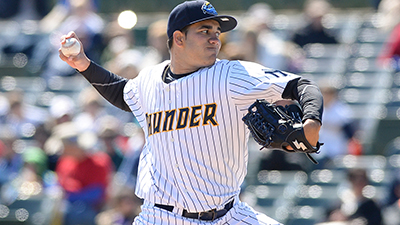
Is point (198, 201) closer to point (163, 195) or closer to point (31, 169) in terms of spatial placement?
point (163, 195)

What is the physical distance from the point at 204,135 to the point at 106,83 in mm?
779

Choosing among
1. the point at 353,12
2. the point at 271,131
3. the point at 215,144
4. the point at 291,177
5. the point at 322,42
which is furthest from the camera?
the point at 353,12

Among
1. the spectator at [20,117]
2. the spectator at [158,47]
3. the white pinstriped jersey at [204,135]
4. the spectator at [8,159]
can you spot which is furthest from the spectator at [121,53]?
the white pinstriped jersey at [204,135]

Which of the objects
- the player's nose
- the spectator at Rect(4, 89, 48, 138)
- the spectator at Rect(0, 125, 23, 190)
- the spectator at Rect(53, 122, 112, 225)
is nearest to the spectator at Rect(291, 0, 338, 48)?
the spectator at Rect(53, 122, 112, 225)

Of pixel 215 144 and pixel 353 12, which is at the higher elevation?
pixel 353 12

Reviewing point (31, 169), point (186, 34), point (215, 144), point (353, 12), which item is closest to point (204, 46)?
point (186, 34)

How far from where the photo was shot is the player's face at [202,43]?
339 cm

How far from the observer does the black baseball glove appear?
9.33ft

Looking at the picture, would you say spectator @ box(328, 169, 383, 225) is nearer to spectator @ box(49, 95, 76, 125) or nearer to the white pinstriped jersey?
the white pinstriped jersey

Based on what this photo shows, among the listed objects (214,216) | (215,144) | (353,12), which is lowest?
(214,216)

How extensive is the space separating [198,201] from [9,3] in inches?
339

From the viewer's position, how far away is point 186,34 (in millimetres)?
3477

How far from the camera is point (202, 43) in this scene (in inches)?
134

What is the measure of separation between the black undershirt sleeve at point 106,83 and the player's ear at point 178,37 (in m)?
0.46
